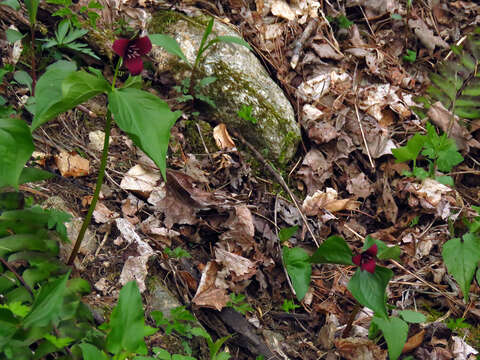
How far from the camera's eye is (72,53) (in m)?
2.63

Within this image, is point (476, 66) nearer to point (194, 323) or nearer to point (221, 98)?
point (221, 98)

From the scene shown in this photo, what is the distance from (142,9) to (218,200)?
1638 mm

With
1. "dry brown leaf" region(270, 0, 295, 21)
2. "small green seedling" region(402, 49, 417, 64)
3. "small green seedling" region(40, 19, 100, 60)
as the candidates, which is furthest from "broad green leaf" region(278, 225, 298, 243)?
"small green seedling" region(402, 49, 417, 64)

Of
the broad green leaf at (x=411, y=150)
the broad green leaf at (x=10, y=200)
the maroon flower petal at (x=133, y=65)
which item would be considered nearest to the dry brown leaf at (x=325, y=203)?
the broad green leaf at (x=411, y=150)

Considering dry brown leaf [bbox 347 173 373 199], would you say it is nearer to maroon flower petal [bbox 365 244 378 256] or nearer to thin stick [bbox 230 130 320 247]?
thin stick [bbox 230 130 320 247]

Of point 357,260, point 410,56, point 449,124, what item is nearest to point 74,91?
point 357,260

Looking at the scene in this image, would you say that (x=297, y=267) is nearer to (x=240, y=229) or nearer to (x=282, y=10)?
(x=240, y=229)

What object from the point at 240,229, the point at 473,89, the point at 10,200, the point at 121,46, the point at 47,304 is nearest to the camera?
the point at 47,304

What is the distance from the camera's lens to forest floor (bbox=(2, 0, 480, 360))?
2.12 m

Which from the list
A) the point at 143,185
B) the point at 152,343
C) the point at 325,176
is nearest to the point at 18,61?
the point at 143,185

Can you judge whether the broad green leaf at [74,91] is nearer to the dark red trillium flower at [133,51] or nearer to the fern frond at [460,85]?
the dark red trillium flower at [133,51]

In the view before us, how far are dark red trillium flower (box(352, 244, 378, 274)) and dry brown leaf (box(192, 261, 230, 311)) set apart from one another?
650 mm

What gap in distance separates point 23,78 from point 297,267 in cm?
175

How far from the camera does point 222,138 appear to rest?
279 cm
